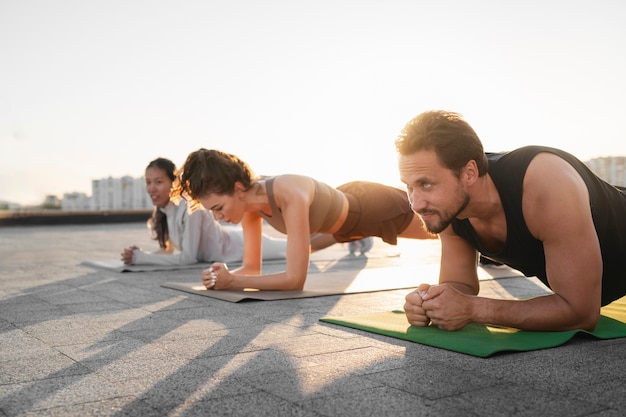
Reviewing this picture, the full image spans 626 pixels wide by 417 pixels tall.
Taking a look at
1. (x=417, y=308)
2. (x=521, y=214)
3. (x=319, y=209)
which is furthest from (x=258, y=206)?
(x=521, y=214)

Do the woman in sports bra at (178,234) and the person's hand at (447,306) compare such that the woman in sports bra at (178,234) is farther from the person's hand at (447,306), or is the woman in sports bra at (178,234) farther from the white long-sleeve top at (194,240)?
the person's hand at (447,306)

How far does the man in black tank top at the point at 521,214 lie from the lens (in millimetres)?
1984

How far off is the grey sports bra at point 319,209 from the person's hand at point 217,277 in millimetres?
418

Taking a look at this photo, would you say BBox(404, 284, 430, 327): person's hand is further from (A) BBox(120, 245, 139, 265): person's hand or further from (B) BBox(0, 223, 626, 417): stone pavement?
(A) BBox(120, 245, 139, 265): person's hand

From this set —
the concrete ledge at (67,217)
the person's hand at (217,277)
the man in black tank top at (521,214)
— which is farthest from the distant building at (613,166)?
the concrete ledge at (67,217)

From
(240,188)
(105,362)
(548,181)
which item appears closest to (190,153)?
(240,188)

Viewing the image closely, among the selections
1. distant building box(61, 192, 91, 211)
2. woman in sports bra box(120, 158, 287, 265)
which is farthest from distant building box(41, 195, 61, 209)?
woman in sports bra box(120, 158, 287, 265)

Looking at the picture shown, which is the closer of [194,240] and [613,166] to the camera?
[194,240]

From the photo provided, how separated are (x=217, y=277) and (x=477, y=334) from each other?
1.71 m

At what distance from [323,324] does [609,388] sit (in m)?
1.24

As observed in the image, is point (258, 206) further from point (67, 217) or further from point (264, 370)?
point (67, 217)

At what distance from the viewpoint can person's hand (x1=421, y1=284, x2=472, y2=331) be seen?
7.25ft

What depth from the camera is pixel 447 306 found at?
222 centimetres

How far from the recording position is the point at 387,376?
68.7 inches
